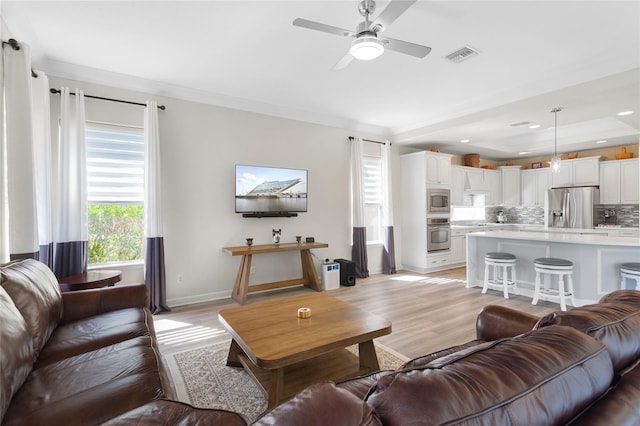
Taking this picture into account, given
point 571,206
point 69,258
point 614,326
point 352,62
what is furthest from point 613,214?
point 69,258

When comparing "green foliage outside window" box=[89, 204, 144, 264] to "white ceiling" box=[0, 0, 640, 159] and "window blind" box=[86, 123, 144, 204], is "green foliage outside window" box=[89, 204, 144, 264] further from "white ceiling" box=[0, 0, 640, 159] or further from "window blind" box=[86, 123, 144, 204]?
"white ceiling" box=[0, 0, 640, 159]

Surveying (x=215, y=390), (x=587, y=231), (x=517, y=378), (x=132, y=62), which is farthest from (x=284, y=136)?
(x=587, y=231)

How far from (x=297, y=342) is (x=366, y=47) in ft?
6.84

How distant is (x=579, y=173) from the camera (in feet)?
21.2

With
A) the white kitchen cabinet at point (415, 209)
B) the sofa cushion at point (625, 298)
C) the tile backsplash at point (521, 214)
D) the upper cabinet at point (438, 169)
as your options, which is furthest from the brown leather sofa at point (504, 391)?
the tile backsplash at point (521, 214)

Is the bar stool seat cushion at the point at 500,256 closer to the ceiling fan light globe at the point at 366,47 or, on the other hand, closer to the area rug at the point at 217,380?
the area rug at the point at 217,380

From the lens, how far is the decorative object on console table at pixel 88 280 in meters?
2.71

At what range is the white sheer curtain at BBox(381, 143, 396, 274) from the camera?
5.75 m

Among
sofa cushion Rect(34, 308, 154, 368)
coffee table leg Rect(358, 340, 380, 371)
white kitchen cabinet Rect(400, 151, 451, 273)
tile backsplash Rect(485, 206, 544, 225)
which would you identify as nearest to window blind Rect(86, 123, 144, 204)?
sofa cushion Rect(34, 308, 154, 368)

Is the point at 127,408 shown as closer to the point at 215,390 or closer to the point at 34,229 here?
the point at 215,390

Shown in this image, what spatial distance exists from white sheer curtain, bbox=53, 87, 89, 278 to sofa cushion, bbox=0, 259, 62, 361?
1.33 metres

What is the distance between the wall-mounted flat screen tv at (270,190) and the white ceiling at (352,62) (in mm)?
923

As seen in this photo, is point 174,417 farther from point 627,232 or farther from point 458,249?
point 627,232

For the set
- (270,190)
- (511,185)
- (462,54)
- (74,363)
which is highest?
(462,54)
